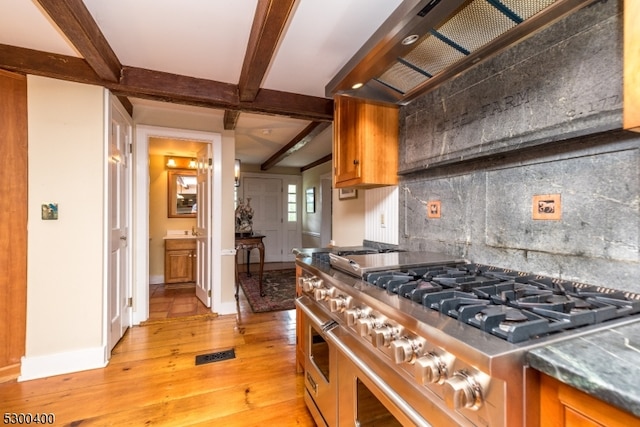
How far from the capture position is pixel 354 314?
1.04 m

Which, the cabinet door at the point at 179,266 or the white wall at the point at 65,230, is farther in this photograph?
the cabinet door at the point at 179,266

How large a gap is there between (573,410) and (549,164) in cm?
96

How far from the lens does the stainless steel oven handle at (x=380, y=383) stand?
76 cm

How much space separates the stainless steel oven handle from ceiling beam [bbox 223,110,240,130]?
232 centimetres

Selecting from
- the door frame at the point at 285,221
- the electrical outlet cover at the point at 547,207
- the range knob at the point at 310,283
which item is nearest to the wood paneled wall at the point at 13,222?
the range knob at the point at 310,283

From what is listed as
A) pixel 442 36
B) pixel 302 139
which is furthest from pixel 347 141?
pixel 302 139

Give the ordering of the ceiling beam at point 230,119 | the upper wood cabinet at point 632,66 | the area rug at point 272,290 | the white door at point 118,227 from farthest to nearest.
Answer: the area rug at point 272,290 → the ceiling beam at point 230,119 → the white door at point 118,227 → the upper wood cabinet at point 632,66

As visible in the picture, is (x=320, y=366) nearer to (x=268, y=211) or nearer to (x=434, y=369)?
(x=434, y=369)

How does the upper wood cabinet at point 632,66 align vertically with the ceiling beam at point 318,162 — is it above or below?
below

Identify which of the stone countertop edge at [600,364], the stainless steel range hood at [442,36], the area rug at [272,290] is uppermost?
the stainless steel range hood at [442,36]

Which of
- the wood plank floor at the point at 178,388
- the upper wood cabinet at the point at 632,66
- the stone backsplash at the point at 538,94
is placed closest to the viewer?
the upper wood cabinet at the point at 632,66

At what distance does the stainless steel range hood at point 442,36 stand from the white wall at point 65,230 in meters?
1.96

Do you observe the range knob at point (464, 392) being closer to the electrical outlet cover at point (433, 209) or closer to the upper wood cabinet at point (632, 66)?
the upper wood cabinet at point (632, 66)

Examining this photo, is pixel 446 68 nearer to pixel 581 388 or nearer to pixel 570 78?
pixel 570 78
